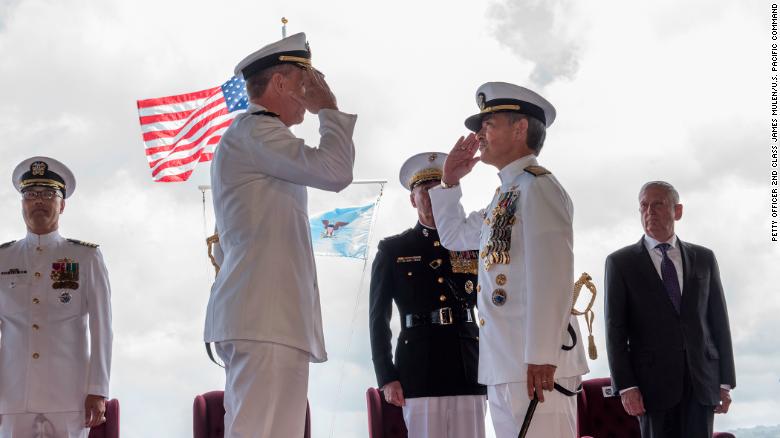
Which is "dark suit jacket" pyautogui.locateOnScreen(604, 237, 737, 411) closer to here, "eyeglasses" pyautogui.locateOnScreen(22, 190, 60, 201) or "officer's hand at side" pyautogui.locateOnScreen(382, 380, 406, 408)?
"officer's hand at side" pyautogui.locateOnScreen(382, 380, 406, 408)

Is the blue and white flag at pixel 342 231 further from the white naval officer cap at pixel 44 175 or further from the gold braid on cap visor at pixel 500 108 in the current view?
the gold braid on cap visor at pixel 500 108

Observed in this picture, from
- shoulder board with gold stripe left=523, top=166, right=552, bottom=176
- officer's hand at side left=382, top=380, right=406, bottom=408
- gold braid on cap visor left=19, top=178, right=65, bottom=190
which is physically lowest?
officer's hand at side left=382, top=380, right=406, bottom=408

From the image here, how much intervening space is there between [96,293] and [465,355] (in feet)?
4.66

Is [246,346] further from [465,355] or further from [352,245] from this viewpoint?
[352,245]

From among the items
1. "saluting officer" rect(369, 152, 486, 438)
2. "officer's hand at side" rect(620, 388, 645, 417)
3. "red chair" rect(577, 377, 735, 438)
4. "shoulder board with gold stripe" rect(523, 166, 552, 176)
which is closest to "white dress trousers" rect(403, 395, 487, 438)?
"saluting officer" rect(369, 152, 486, 438)

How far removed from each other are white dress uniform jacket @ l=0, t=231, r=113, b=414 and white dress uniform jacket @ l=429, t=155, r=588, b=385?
1575mm

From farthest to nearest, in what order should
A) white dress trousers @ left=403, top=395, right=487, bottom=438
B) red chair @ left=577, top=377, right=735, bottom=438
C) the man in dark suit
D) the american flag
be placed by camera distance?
the american flag, red chair @ left=577, top=377, right=735, bottom=438, the man in dark suit, white dress trousers @ left=403, top=395, right=487, bottom=438

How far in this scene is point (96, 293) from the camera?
3268 mm

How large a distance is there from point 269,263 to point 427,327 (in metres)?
1.27

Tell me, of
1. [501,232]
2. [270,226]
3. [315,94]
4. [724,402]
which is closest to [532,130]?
[501,232]

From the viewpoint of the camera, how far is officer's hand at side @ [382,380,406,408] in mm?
3186

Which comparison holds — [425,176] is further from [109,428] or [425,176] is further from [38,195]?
[109,428]

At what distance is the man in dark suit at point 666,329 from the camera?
3.38 m

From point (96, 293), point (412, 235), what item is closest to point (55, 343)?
point (96, 293)
